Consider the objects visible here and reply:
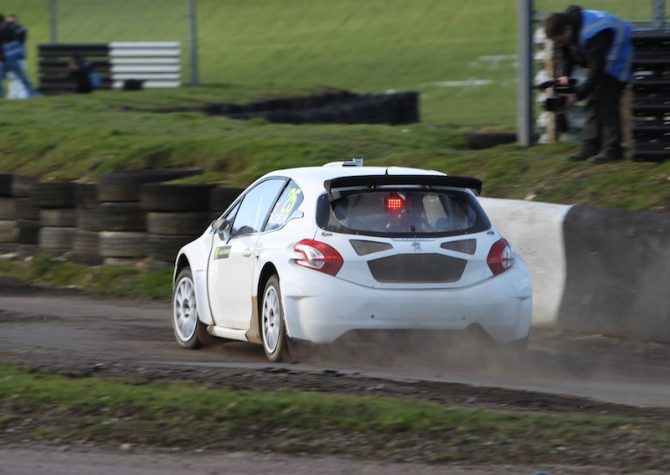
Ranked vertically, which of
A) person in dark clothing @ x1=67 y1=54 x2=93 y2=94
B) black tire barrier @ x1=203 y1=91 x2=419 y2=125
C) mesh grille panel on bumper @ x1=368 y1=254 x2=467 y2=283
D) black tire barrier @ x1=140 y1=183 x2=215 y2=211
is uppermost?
person in dark clothing @ x1=67 y1=54 x2=93 y2=94

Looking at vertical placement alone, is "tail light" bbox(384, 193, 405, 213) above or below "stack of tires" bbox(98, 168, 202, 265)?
above

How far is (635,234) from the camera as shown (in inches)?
470

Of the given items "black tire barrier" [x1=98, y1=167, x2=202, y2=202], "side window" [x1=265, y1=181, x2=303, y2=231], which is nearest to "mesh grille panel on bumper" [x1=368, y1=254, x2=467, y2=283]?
"side window" [x1=265, y1=181, x2=303, y2=231]

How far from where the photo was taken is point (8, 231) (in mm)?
18109

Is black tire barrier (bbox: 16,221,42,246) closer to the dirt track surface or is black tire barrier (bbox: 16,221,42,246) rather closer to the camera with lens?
the dirt track surface

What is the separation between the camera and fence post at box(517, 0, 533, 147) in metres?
17.6

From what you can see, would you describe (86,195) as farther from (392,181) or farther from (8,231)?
(392,181)

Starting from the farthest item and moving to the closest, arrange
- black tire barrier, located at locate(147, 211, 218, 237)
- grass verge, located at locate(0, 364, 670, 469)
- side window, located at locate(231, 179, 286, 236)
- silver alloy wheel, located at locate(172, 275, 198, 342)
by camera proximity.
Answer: black tire barrier, located at locate(147, 211, 218, 237) → silver alloy wheel, located at locate(172, 275, 198, 342) → side window, located at locate(231, 179, 286, 236) → grass verge, located at locate(0, 364, 670, 469)

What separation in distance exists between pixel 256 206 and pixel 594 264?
2789 mm

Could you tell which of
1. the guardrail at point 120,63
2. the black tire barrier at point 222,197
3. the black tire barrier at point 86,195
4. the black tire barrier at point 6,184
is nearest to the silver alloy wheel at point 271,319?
the black tire barrier at point 222,197

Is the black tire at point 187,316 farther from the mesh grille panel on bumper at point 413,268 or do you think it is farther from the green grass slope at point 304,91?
the green grass slope at point 304,91

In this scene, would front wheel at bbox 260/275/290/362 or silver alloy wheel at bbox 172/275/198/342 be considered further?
silver alloy wheel at bbox 172/275/198/342

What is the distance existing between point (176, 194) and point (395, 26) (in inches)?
1665

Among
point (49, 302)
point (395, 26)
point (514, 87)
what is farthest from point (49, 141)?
point (395, 26)
